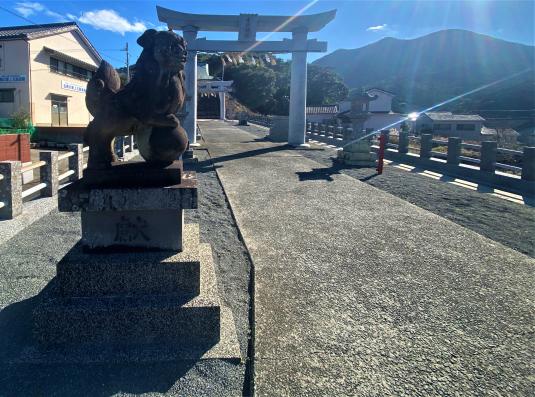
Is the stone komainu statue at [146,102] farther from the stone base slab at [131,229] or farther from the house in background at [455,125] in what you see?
the house in background at [455,125]

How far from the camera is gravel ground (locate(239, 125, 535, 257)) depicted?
5.32 metres

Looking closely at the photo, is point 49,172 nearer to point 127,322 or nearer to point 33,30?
point 127,322

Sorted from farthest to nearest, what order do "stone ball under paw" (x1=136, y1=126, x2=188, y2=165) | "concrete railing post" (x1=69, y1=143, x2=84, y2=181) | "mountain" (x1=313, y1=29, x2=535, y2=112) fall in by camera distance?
1. "mountain" (x1=313, y1=29, x2=535, y2=112)
2. "concrete railing post" (x1=69, y1=143, x2=84, y2=181)
3. "stone ball under paw" (x1=136, y1=126, x2=188, y2=165)

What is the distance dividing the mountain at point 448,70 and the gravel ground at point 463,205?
186 ft

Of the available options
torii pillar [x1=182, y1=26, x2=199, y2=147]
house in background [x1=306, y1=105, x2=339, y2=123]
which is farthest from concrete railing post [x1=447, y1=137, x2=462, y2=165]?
house in background [x1=306, y1=105, x2=339, y2=123]

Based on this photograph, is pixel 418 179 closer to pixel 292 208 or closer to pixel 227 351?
pixel 292 208

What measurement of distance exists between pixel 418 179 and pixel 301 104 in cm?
793

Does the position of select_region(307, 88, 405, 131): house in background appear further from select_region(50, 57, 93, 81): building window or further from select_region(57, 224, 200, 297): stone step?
select_region(57, 224, 200, 297): stone step

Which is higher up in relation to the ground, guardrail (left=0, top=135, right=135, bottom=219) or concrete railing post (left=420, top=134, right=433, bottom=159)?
concrete railing post (left=420, top=134, right=433, bottom=159)

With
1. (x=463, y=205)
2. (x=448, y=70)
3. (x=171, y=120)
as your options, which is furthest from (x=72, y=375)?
(x=448, y=70)

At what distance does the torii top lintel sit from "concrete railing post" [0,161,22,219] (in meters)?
11.5

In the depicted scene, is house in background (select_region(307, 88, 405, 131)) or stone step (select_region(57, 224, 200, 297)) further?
house in background (select_region(307, 88, 405, 131))

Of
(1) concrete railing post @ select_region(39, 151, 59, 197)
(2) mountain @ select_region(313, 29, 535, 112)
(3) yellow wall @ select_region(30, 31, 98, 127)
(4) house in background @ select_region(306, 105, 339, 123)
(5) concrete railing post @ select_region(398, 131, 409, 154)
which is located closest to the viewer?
(1) concrete railing post @ select_region(39, 151, 59, 197)

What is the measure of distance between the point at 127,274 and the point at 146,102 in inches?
46.0
